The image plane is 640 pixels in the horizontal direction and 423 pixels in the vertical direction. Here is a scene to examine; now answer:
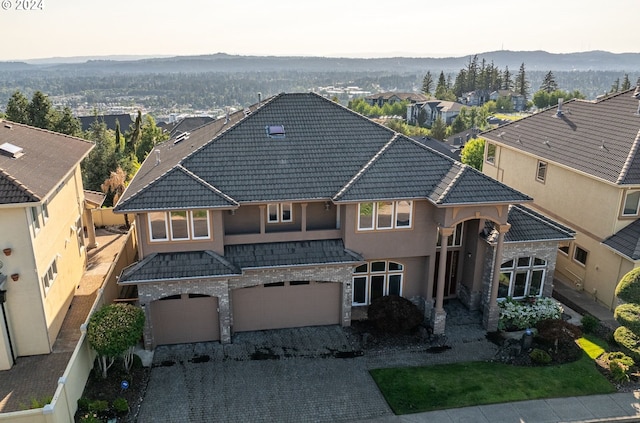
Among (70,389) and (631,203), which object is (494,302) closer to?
(631,203)

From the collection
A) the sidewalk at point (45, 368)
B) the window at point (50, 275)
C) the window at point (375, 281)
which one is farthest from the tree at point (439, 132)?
the window at point (50, 275)

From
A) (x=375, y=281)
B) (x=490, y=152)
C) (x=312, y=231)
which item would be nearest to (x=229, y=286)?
(x=312, y=231)

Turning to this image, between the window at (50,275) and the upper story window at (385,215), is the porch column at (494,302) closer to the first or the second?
the upper story window at (385,215)

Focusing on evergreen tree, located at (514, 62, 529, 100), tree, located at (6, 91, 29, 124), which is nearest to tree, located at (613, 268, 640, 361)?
tree, located at (6, 91, 29, 124)

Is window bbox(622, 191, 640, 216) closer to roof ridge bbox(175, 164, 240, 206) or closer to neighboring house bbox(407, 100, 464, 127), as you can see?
roof ridge bbox(175, 164, 240, 206)

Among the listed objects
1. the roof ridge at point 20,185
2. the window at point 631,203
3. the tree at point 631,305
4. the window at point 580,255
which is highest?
the roof ridge at point 20,185

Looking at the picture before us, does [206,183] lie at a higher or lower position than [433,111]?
higher

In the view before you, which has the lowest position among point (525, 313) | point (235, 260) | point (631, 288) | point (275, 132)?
point (525, 313)
